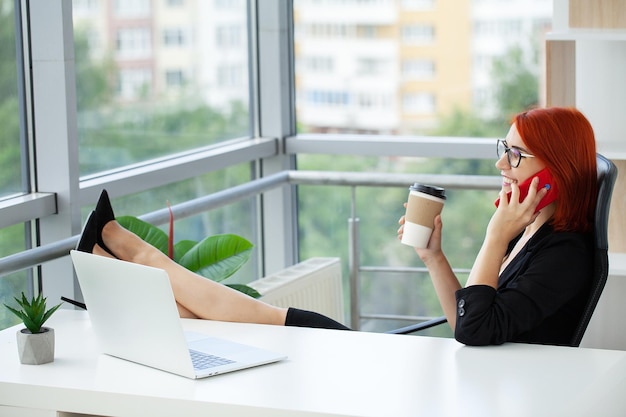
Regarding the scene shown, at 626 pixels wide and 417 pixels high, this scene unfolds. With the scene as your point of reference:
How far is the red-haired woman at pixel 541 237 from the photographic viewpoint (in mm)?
2125

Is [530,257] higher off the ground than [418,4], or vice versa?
[418,4]

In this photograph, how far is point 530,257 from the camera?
7.30ft

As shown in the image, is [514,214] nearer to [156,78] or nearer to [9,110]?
[9,110]

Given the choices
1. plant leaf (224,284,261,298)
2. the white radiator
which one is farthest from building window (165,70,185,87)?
plant leaf (224,284,261,298)

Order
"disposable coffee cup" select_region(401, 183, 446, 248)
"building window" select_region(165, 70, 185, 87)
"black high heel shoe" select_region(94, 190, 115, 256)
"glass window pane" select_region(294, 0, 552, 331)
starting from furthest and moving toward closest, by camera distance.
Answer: "glass window pane" select_region(294, 0, 552, 331)
"building window" select_region(165, 70, 185, 87)
"black high heel shoe" select_region(94, 190, 115, 256)
"disposable coffee cup" select_region(401, 183, 446, 248)

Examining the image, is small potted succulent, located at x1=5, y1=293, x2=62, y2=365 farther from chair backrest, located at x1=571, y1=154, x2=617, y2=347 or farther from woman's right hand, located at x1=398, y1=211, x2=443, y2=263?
chair backrest, located at x1=571, y1=154, x2=617, y2=347

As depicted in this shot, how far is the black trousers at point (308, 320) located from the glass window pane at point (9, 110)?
1027mm

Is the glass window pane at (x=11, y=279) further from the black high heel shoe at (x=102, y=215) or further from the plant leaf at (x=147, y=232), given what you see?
the black high heel shoe at (x=102, y=215)

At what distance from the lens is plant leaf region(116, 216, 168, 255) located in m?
2.91

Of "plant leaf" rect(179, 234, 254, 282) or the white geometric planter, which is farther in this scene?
"plant leaf" rect(179, 234, 254, 282)

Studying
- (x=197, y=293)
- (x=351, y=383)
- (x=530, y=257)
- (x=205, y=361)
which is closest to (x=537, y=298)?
(x=530, y=257)

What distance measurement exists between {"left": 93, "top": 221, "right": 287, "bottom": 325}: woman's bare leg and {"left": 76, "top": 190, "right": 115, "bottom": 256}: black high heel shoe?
13 millimetres

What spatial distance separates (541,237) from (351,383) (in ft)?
2.23

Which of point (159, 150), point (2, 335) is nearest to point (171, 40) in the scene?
point (159, 150)
